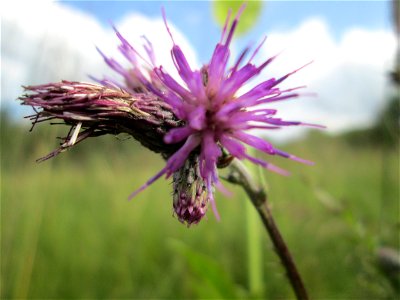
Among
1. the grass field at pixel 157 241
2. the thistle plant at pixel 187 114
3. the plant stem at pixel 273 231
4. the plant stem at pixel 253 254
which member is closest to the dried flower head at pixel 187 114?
the thistle plant at pixel 187 114

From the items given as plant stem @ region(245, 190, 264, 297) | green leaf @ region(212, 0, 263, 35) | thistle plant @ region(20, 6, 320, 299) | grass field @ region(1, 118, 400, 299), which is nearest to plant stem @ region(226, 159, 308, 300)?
thistle plant @ region(20, 6, 320, 299)

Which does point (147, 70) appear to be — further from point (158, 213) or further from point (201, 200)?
point (158, 213)

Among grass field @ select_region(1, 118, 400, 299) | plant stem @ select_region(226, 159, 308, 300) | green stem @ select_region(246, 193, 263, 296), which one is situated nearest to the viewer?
plant stem @ select_region(226, 159, 308, 300)

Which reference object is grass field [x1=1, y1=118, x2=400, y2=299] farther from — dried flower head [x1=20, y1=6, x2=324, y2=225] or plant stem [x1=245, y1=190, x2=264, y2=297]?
dried flower head [x1=20, y1=6, x2=324, y2=225]

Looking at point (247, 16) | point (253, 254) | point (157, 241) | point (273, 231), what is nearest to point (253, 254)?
point (253, 254)

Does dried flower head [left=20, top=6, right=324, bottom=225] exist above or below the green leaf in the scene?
below

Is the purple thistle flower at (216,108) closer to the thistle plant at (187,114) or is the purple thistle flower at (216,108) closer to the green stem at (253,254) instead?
the thistle plant at (187,114)

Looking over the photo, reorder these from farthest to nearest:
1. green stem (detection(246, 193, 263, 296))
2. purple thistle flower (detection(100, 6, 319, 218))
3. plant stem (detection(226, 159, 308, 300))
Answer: green stem (detection(246, 193, 263, 296)), plant stem (detection(226, 159, 308, 300)), purple thistle flower (detection(100, 6, 319, 218))

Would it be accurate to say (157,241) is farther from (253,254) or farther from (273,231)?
(273,231)
